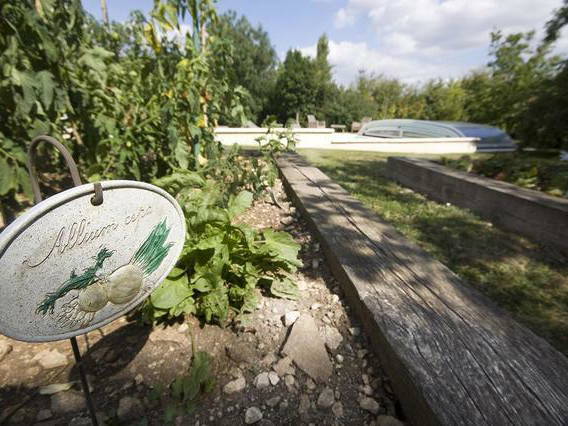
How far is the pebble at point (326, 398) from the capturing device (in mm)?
1132

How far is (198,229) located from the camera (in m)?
1.56

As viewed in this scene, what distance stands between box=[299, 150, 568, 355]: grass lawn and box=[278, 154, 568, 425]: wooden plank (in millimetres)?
527

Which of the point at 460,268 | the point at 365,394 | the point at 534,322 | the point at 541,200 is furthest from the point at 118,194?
the point at 541,200

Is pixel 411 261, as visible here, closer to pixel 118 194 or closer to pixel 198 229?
pixel 198 229

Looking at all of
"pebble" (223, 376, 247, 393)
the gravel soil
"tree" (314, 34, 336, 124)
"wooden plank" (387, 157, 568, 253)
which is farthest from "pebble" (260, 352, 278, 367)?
"tree" (314, 34, 336, 124)

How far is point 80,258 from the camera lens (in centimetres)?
71

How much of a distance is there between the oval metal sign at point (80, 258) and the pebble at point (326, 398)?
0.80 m

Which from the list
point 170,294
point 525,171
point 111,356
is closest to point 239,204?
point 170,294

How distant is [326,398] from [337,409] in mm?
55

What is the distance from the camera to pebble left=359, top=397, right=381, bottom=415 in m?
1.11

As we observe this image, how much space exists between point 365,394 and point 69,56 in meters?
2.90

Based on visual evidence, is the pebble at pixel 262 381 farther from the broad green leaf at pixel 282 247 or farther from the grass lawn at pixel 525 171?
the grass lawn at pixel 525 171

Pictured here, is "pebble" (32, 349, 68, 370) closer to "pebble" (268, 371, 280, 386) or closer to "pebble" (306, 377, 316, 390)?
"pebble" (268, 371, 280, 386)

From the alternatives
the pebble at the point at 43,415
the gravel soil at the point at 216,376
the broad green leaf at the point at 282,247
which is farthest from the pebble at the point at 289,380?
the pebble at the point at 43,415
